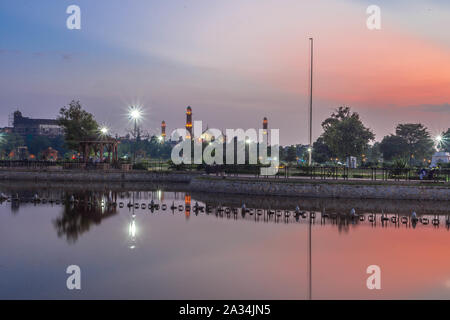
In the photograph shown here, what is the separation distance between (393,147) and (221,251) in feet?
345

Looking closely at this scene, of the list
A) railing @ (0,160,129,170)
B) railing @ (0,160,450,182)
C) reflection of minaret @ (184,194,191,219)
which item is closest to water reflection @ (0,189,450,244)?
reflection of minaret @ (184,194,191,219)

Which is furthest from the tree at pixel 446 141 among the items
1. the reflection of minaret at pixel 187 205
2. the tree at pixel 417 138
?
the reflection of minaret at pixel 187 205

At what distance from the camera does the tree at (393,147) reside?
112 meters

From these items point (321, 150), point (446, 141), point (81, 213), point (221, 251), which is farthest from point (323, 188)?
point (446, 141)

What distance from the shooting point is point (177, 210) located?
109 feet

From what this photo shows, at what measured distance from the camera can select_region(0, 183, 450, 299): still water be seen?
14.5 meters

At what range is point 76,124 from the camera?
2916 inches

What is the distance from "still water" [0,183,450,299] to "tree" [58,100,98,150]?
132 ft

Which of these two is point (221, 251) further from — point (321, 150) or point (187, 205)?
point (321, 150)

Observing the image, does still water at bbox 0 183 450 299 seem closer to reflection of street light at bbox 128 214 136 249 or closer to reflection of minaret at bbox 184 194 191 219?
reflection of street light at bbox 128 214 136 249

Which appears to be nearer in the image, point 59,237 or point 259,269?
point 259,269
